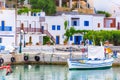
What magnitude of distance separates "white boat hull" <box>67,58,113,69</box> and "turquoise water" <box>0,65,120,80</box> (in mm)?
805

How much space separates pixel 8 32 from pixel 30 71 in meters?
16.5

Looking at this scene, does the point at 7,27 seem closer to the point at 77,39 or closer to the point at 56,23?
the point at 56,23

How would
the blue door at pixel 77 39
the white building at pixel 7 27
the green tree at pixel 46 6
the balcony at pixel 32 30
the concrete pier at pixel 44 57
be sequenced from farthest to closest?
the green tree at pixel 46 6 < the blue door at pixel 77 39 < the balcony at pixel 32 30 < the white building at pixel 7 27 < the concrete pier at pixel 44 57

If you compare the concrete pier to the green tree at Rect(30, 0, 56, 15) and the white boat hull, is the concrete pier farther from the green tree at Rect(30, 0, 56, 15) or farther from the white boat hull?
the green tree at Rect(30, 0, 56, 15)

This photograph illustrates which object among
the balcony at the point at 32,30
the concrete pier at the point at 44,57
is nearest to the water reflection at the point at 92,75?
the concrete pier at the point at 44,57

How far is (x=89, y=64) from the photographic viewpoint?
6638 cm

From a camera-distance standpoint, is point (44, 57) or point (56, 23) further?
point (56, 23)

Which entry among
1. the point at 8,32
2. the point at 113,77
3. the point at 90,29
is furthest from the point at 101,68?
the point at 90,29

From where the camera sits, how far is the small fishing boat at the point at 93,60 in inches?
2594

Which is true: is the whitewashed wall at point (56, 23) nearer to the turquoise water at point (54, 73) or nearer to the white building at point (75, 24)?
the white building at point (75, 24)

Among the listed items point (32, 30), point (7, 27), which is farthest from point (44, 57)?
point (32, 30)

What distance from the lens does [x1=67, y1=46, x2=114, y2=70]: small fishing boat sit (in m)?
65.9

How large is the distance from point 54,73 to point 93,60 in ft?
22.1

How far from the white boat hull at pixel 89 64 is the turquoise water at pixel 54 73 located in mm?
805
